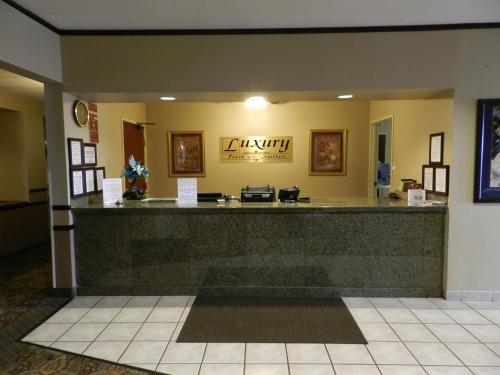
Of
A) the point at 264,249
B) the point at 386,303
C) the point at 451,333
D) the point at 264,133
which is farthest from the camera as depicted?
the point at 264,133

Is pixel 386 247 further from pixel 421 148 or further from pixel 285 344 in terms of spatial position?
pixel 285 344

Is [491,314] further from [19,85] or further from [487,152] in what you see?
[19,85]

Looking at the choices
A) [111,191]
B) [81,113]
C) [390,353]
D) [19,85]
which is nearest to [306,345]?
[390,353]

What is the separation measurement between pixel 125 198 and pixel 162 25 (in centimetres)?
199

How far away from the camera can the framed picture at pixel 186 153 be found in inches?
229

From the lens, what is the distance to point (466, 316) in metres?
3.02

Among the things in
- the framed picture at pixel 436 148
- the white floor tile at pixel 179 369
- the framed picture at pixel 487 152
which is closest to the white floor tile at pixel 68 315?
the white floor tile at pixel 179 369

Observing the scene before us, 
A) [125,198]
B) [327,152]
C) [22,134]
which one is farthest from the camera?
[327,152]

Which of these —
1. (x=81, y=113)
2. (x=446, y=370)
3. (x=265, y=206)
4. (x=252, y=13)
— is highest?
(x=252, y=13)

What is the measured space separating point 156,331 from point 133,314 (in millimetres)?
429

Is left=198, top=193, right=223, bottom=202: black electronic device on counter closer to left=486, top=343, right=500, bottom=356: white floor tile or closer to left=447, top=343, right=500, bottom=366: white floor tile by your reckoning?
left=447, top=343, right=500, bottom=366: white floor tile

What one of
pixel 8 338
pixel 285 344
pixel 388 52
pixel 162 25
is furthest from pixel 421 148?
pixel 8 338

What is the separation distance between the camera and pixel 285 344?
2582 mm

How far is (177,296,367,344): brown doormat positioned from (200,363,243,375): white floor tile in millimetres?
307
